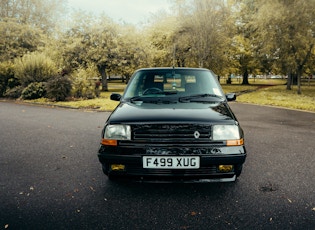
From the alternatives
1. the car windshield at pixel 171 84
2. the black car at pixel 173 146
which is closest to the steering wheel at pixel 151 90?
the car windshield at pixel 171 84

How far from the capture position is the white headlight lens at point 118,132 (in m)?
3.00

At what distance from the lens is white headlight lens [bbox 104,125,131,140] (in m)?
3.00

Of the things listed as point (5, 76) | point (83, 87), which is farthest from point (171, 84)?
point (5, 76)

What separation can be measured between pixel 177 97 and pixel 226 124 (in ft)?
3.40

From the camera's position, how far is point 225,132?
3004mm

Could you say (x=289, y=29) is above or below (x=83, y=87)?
above

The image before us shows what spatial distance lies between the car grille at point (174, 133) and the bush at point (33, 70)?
1438 cm

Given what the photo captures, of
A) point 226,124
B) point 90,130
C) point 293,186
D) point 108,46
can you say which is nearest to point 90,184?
point 226,124

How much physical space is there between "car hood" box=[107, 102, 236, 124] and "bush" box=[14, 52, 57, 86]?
1392 centimetres

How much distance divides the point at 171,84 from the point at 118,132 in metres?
1.59

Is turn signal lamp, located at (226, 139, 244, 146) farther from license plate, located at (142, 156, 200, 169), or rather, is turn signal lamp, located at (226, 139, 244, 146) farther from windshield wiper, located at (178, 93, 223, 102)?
windshield wiper, located at (178, 93, 223, 102)

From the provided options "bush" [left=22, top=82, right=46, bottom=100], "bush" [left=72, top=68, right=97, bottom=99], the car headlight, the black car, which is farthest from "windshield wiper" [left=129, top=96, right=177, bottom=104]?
"bush" [left=22, top=82, right=46, bottom=100]

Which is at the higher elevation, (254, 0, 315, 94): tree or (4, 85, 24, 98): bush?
(254, 0, 315, 94): tree

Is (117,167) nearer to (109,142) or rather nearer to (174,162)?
(109,142)
